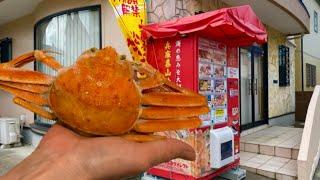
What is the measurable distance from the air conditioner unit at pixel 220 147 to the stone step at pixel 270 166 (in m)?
1.00

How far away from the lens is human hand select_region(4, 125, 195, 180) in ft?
3.14

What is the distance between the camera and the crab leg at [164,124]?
1.35 meters

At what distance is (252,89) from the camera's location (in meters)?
8.23

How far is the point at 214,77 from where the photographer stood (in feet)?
15.0

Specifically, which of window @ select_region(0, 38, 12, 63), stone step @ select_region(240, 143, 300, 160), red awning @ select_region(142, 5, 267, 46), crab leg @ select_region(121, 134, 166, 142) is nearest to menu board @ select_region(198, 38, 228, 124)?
red awning @ select_region(142, 5, 267, 46)

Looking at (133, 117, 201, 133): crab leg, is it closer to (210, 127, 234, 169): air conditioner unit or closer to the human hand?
the human hand

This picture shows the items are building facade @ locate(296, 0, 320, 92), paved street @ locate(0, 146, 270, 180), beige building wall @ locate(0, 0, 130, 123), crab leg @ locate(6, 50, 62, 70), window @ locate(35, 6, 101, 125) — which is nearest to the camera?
crab leg @ locate(6, 50, 62, 70)

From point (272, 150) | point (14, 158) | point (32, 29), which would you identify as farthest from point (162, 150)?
point (32, 29)

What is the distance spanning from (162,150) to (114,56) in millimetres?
473

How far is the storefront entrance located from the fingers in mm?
6636

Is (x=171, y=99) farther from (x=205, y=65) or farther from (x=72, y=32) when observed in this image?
(x=72, y=32)

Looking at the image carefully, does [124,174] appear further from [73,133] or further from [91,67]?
[91,67]

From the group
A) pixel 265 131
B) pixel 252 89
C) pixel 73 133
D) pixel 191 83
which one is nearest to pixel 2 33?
pixel 191 83

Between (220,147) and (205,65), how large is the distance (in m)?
1.31
